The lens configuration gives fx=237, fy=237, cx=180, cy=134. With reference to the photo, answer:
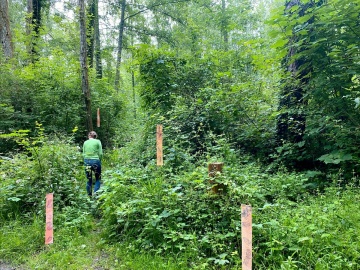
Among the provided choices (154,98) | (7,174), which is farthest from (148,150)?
(7,174)

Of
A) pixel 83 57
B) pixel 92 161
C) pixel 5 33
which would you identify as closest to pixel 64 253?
pixel 92 161

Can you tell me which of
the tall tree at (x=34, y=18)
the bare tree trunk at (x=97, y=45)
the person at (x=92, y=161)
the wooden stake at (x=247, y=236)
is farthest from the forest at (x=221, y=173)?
the bare tree trunk at (x=97, y=45)

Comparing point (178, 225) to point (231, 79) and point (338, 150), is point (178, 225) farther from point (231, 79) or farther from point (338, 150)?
point (231, 79)

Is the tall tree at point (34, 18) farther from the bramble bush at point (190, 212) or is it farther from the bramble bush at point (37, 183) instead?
the bramble bush at point (190, 212)

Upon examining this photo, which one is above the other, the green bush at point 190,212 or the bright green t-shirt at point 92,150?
the bright green t-shirt at point 92,150

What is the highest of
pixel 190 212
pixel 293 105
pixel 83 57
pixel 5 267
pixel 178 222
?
pixel 83 57

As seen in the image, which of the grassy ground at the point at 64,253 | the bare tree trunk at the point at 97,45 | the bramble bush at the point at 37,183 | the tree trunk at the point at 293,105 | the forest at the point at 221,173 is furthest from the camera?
the bare tree trunk at the point at 97,45

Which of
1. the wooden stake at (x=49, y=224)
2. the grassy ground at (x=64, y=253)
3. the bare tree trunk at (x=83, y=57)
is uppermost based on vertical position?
the bare tree trunk at (x=83, y=57)

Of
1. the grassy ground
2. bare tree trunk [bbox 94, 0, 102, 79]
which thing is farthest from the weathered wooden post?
bare tree trunk [bbox 94, 0, 102, 79]

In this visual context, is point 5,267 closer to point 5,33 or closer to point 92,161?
point 92,161

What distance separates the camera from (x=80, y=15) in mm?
8242

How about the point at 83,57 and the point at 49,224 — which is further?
the point at 83,57

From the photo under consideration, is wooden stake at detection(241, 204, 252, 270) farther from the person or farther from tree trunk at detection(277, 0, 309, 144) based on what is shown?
the person

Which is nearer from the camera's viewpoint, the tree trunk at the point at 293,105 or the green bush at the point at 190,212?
the green bush at the point at 190,212
